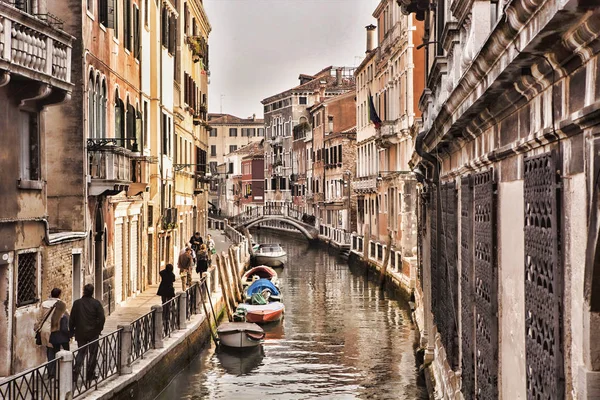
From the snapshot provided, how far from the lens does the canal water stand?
693 inches

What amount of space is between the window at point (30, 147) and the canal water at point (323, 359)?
14.6ft

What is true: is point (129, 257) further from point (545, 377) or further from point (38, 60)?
point (545, 377)

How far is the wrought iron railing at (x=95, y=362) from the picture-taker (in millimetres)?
11398

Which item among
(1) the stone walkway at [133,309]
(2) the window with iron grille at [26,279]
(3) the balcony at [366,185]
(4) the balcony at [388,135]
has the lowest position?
(1) the stone walkway at [133,309]

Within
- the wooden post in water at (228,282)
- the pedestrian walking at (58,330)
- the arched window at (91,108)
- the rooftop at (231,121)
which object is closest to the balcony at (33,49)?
the pedestrian walking at (58,330)

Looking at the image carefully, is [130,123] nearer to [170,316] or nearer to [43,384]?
[170,316]

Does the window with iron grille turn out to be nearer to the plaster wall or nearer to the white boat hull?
the plaster wall

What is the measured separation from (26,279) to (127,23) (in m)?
10.1

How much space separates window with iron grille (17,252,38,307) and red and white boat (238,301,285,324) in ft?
41.0

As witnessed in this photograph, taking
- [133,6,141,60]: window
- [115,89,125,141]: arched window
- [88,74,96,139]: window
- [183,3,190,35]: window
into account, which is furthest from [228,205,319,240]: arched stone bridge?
[88,74,96,139]: window

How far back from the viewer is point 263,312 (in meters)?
25.9

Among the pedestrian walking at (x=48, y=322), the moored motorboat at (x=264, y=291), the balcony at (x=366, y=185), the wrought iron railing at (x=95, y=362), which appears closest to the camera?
the wrought iron railing at (x=95, y=362)

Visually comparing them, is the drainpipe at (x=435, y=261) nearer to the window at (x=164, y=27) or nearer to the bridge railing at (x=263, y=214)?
the window at (x=164, y=27)

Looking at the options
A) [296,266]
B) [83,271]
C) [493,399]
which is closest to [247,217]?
[296,266]
